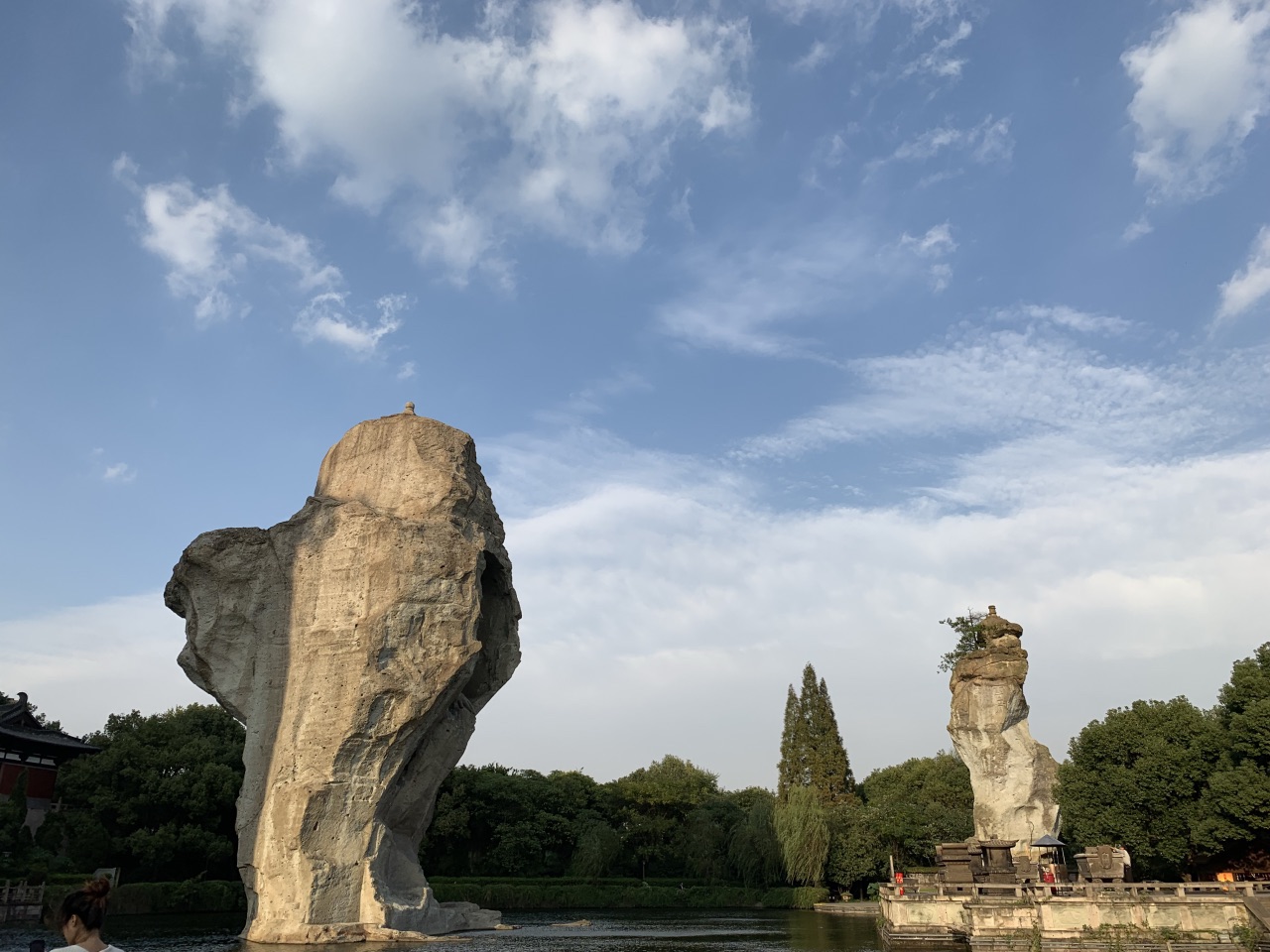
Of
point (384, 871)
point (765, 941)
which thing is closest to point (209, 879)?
point (384, 871)

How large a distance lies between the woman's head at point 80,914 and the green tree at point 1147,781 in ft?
107

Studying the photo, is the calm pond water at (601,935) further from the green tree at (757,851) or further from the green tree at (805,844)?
the green tree at (757,851)

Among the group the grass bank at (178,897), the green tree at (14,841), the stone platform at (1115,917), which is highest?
the green tree at (14,841)

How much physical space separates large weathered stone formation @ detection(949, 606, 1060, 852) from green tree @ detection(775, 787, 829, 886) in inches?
648

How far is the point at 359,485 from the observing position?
32.2 m

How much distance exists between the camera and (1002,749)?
3572 cm

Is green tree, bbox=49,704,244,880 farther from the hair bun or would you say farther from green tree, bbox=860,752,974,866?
the hair bun

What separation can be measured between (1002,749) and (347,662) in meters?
24.6

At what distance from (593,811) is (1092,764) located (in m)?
33.0

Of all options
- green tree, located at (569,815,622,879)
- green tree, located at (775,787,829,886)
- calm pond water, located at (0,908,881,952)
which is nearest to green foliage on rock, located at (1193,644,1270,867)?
calm pond water, located at (0,908,881,952)

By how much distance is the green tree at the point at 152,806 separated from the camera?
129ft

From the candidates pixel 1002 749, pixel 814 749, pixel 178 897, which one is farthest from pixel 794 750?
pixel 178 897

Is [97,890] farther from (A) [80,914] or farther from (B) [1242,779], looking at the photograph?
(B) [1242,779]

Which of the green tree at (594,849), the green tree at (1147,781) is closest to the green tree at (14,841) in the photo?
the green tree at (594,849)
